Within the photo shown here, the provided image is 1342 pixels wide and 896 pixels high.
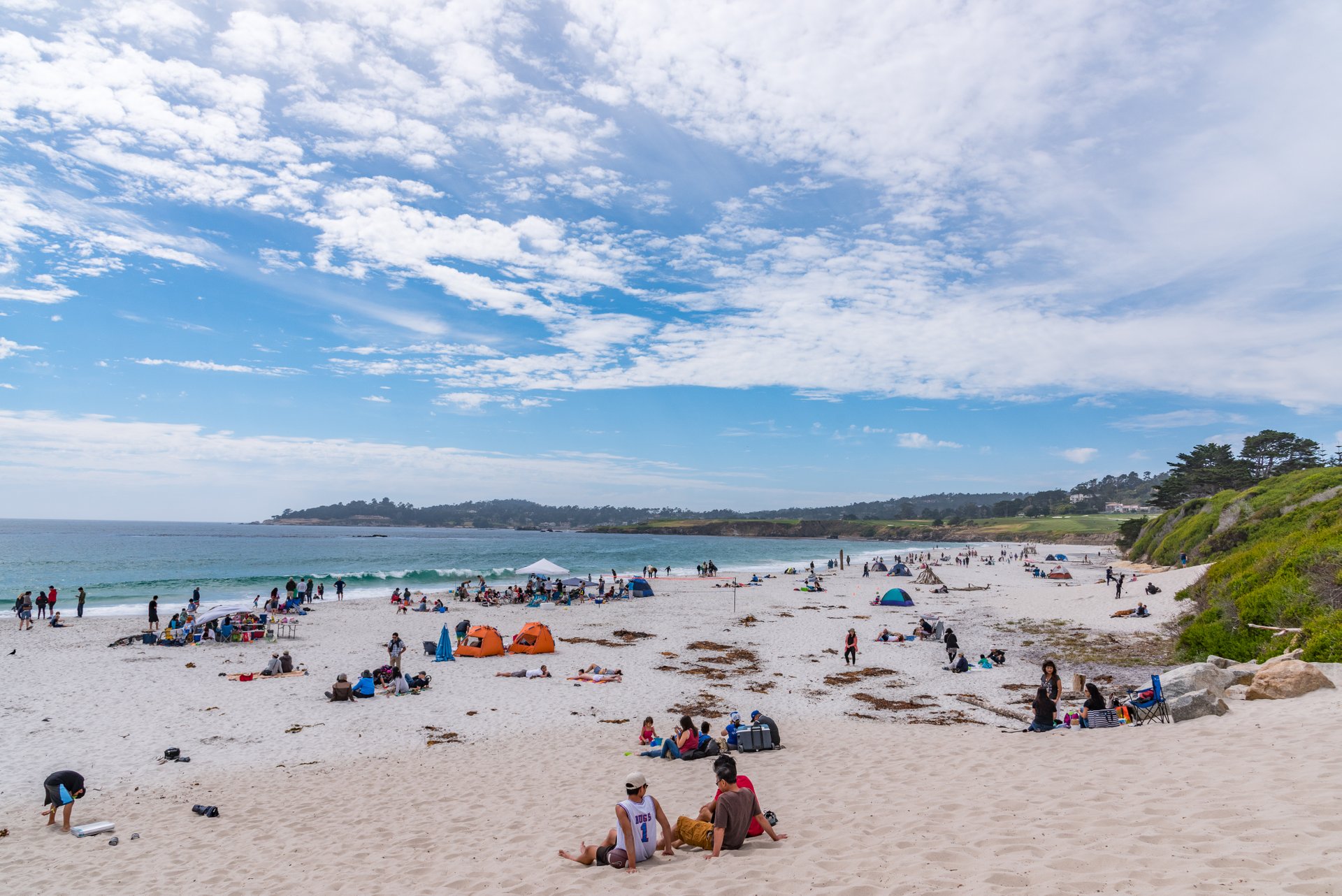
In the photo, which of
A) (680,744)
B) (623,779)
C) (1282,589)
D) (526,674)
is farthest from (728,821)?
(1282,589)

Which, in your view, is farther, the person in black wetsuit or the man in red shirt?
the person in black wetsuit

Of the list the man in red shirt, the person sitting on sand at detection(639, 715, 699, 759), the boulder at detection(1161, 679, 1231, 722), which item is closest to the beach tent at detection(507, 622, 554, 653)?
the person sitting on sand at detection(639, 715, 699, 759)

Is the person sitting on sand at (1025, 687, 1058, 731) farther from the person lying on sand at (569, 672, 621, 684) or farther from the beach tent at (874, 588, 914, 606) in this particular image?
the beach tent at (874, 588, 914, 606)

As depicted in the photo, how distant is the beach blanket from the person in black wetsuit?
9899 mm

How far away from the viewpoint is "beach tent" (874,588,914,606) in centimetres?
3656

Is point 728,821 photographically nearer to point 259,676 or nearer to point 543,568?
point 259,676

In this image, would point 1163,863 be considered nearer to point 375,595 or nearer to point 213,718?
point 213,718

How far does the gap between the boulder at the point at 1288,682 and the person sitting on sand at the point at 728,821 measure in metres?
9.24

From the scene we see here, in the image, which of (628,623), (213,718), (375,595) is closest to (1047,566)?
(628,623)

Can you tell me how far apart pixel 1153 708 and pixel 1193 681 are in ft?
3.39

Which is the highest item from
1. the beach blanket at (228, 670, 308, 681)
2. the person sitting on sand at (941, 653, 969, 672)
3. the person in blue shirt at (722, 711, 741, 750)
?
the person in blue shirt at (722, 711, 741, 750)

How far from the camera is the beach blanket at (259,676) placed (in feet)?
61.3

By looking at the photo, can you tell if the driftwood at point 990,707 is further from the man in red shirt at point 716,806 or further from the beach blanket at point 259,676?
the beach blanket at point 259,676

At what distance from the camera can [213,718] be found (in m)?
14.9
